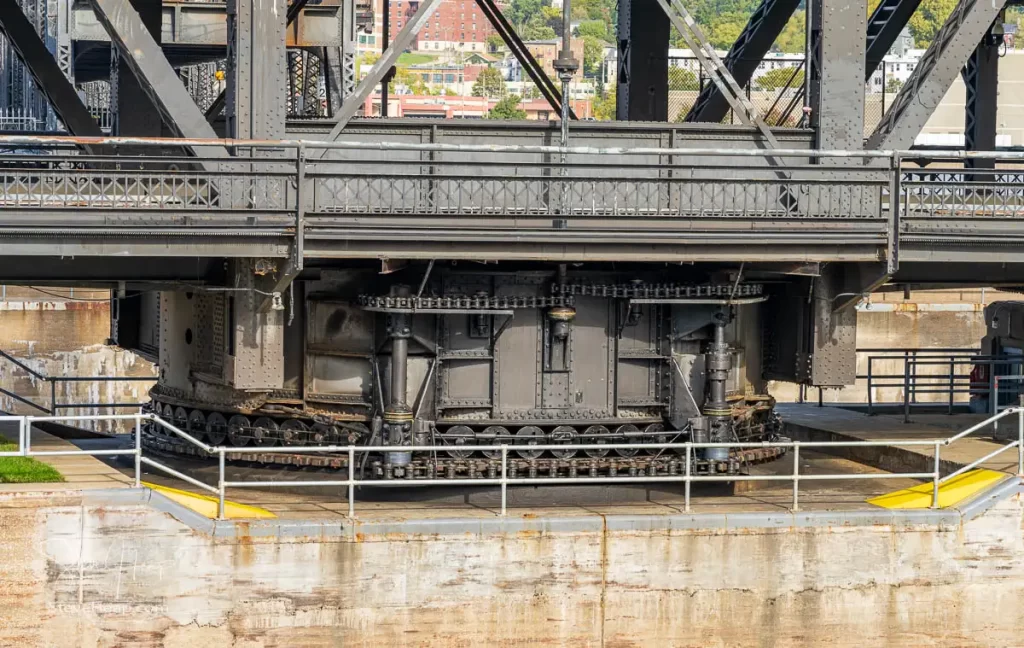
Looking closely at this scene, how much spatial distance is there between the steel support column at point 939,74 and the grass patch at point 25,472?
33.7 feet

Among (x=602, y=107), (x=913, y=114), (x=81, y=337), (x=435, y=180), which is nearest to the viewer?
Answer: (x=435, y=180)

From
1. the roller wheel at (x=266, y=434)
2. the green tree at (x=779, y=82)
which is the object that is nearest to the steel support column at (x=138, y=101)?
the roller wheel at (x=266, y=434)

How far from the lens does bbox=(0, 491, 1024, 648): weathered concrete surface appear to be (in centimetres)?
1583

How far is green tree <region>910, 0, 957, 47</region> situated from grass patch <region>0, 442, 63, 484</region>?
157621 mm

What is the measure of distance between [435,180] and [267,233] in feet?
6.51

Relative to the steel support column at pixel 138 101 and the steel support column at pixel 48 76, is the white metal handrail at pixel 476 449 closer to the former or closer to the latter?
the steel support column at pixel 48 76

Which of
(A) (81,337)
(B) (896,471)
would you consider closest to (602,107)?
(A) (81,337)

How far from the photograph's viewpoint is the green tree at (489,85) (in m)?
140

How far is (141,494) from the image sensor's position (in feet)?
52.3

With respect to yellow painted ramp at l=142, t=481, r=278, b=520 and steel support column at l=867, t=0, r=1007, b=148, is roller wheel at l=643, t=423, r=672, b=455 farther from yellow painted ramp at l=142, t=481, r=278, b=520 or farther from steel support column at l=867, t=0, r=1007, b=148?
yellow painted ramp at l=142, t=481, r=278, b=520

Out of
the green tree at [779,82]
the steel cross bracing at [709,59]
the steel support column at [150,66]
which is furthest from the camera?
the green tree at [779,82]

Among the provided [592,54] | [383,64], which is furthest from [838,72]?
[592,54]

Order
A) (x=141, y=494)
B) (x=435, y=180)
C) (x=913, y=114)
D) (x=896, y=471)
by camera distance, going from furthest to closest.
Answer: (x=896, y=471) < (x=913, y=114) < (x=435, y=180) < (x=141, y=494)

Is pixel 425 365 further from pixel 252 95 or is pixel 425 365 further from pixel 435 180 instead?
pixel 252 95
